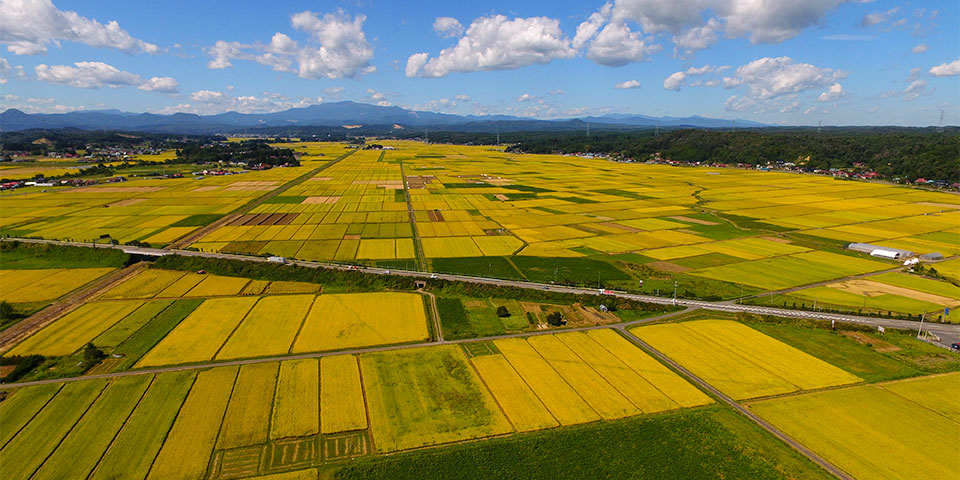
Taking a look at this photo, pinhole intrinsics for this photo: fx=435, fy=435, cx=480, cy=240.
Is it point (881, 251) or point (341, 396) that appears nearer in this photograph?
point (341, 396)

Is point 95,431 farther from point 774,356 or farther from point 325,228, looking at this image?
point 325,228

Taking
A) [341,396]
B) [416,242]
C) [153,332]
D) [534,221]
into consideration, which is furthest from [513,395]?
[534,221]

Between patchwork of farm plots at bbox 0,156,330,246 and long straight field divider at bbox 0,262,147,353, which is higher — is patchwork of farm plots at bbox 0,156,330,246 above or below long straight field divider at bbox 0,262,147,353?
above

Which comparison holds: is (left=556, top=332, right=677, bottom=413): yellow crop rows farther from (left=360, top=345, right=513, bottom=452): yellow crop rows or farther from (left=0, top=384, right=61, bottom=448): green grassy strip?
(left=0, top=384, right=61, bottom=448): green grassy strip

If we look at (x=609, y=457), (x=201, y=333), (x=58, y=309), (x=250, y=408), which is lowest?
(x=609, y=457)

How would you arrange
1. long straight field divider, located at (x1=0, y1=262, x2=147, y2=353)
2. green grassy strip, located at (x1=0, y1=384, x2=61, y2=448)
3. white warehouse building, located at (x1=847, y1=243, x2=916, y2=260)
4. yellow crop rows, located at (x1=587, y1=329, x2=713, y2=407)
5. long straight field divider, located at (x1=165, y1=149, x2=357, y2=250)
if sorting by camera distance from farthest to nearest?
long straight field divider, located at (x1=165, y1=149, x2=357, y2=250), white warehouse building, located at (x1=847, y1=243, x2=916, y2=260), long straight field divider, located at (x1=0, y1=262, x2=147, y2=353), yellow crop rows, located at (x1=587, y1=329, x2=713, y2=407), green grassy strip, located at (x1=0, y1=384, x2=61, y2=448)

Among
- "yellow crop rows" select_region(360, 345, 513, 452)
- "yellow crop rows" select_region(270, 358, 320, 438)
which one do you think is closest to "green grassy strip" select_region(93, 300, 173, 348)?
"yellow crop rows" select_region(270, 358, 320, 438)

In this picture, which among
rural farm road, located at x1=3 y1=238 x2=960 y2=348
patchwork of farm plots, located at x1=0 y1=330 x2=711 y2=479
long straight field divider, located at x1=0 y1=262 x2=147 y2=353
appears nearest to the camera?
patchwork of farm plots, located at x1=0 y1=330 x2=711 y2=479
